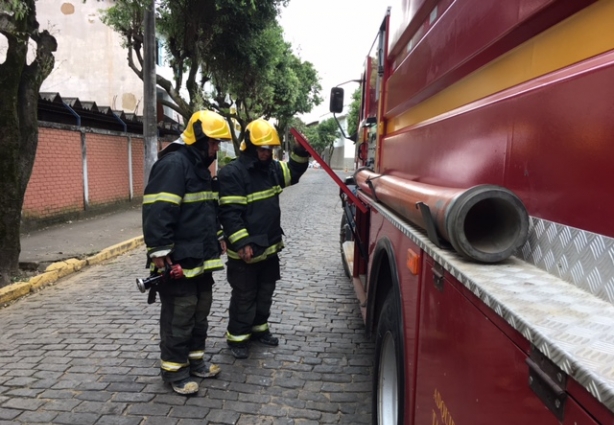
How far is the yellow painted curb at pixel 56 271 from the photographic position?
516 centimetres

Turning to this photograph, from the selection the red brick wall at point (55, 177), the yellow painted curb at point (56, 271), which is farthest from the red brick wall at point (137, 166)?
the yellow painted curb at point (56, 271)

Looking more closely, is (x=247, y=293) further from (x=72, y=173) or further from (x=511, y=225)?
(x=72, y=173)

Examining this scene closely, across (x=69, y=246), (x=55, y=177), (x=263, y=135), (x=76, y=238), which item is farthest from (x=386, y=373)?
(x=55, y=177)

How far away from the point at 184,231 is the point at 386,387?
1614 mm

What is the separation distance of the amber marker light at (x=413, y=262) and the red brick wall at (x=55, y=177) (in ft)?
28.1

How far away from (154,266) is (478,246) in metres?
2.32

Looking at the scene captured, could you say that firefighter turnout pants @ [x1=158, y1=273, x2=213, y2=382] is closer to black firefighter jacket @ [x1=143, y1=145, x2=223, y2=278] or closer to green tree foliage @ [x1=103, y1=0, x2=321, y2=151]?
black firefighter jacket @ [x1=143, y1=145, x2=223, y2=278]

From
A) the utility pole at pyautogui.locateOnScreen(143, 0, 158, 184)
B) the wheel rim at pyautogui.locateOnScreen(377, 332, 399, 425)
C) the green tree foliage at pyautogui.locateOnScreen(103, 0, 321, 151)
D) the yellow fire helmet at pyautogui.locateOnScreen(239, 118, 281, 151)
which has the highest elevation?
the green tree foliage at pyautogui.locateOnScreen(103, 0, 321, 151)

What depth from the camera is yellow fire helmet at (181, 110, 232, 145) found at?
3.19 m

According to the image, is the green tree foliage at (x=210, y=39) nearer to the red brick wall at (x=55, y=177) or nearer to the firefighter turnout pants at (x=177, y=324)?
the red brick wall at (x=55, y=177)

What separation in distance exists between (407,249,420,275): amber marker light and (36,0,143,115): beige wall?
19.5 meters

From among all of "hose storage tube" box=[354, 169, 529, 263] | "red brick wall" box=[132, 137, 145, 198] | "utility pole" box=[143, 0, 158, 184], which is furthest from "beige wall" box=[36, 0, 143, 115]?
"hose storage tube" box=[354, 169, 529, 263]

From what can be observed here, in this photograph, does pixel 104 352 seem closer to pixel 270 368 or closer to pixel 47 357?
pixel 47 357

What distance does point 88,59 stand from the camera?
19891 millimetres
